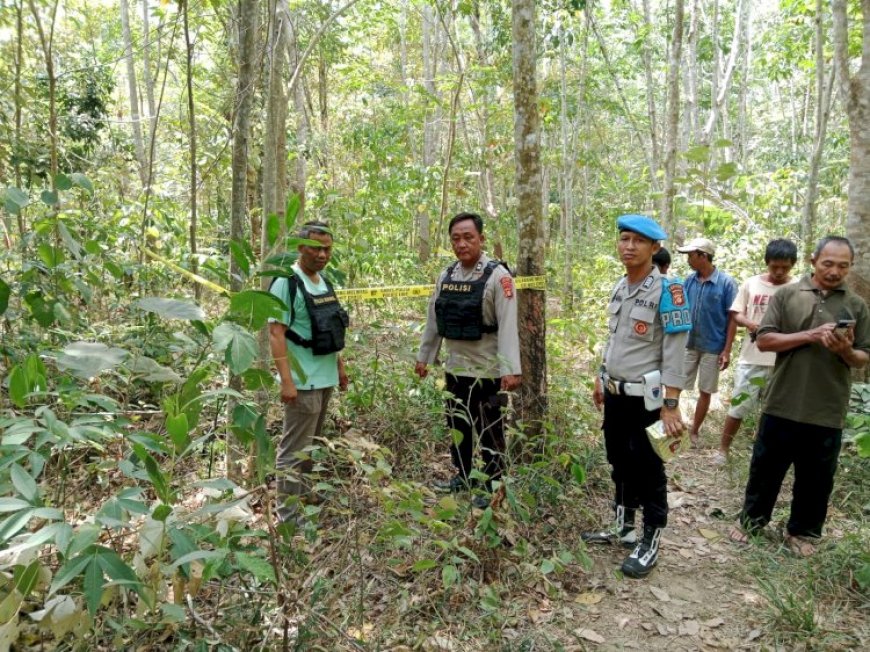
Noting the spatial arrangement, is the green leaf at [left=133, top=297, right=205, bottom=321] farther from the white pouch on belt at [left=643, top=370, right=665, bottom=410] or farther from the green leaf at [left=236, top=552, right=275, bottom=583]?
the white pouch on belt at [left=643, top=370, right=665, bottom=410]

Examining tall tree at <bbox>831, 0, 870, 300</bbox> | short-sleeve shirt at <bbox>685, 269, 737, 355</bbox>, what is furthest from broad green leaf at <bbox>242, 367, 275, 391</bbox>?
tall tree at <bbox>831, 0, 870, 300</bbox>

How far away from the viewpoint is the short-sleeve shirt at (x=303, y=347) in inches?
130

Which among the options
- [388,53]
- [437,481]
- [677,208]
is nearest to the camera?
[437,481]

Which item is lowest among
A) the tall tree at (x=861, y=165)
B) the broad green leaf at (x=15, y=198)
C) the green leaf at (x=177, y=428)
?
the green leaf at (x=177, y=428)

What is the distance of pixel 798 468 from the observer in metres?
3.23

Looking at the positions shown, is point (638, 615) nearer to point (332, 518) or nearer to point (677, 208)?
point (332, 518)

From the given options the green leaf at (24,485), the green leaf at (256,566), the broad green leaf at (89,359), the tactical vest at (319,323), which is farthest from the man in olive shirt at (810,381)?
the green leaf at (24,485)

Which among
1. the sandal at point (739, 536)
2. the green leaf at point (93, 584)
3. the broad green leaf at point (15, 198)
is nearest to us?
the green leaf at point (93, 584)

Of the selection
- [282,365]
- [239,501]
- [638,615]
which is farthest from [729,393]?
[239,501]

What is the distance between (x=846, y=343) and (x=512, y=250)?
1147 centimetres

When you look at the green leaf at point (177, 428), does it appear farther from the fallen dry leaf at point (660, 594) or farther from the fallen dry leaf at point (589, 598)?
the fallen dry leaf at point (660, 594)

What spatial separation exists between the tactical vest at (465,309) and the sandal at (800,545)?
2042 millimetres

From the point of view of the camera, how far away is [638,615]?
2824 mm

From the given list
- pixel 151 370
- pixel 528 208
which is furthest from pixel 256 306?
pixel 528 208
